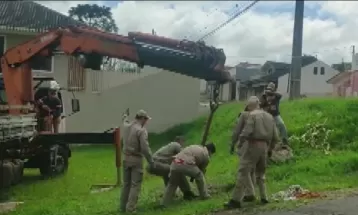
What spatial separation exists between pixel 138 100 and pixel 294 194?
18850mm

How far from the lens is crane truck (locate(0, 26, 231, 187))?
13.4 meters

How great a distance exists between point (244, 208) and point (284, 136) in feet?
19.8

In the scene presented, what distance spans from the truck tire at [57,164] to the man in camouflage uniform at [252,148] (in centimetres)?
808

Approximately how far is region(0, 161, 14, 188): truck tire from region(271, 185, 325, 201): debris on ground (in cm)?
664

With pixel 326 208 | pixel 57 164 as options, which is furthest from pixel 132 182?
pixel 57 164

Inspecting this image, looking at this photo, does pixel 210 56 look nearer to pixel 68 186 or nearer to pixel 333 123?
pixel 68 186

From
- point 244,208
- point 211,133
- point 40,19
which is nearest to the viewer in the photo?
point 244,208

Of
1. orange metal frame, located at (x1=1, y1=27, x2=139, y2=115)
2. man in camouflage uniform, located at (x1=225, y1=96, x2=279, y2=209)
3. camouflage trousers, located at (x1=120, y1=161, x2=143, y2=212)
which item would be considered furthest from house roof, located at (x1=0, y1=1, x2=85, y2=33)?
man in camouflage uniform, located at (x1=225, y1=96, x2=279, y2=209)

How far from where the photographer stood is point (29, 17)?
98.1ft

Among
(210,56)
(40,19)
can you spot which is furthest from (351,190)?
(40,19)

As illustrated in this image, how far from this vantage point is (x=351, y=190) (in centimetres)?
1247

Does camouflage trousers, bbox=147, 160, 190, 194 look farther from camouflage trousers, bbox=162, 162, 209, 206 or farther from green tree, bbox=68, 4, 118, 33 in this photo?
green tree, bbox=68, 4, 118, 33

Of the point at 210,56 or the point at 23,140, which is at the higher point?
the point at 210,56

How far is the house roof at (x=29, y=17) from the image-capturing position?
28391 mm
